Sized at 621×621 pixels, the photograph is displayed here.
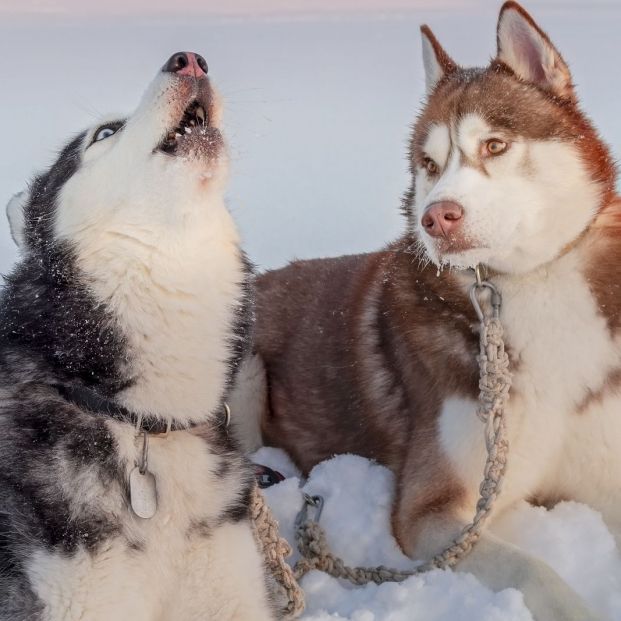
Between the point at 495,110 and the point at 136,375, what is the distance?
1.58m

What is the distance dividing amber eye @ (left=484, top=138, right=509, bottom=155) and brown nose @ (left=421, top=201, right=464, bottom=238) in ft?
1.01

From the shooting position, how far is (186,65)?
272 centimetres

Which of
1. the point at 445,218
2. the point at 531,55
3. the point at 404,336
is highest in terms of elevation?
the point at 531,55

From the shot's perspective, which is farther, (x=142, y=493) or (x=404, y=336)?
(x=404, y=336)

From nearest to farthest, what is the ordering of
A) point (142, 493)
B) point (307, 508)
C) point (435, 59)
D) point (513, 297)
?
point (142, 493)
point (513, 297)
point (307, 508)
point (435, 59)

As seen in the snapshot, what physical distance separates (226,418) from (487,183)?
1167 mm

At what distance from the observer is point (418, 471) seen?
11.2 feet

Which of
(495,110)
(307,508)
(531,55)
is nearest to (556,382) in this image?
(495,110)

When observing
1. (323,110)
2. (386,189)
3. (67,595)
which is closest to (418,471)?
(67,595)

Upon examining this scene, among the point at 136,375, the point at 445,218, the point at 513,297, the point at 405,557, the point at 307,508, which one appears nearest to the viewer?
the point at 136,375

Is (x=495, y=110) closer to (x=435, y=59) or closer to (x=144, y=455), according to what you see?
(x=435, y=59)

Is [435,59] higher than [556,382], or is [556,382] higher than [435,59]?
[435,59]

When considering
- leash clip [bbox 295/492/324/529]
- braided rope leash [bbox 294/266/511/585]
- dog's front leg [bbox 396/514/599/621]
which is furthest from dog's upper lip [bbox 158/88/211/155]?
dog's front leg [bbox 396/514/599/621]

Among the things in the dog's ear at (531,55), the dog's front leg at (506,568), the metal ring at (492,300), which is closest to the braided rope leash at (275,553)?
the dog's front leg at (506,568)
